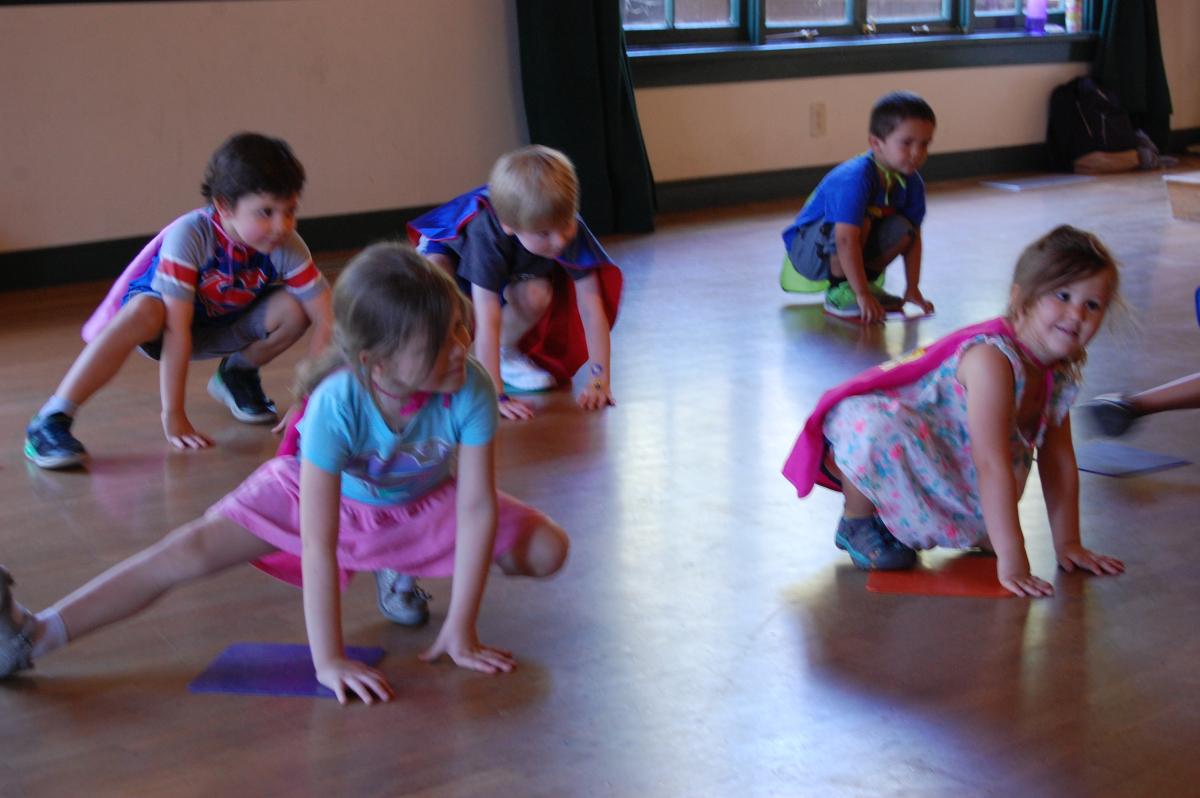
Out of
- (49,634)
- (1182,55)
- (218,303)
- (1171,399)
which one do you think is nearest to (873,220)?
(1171,399)

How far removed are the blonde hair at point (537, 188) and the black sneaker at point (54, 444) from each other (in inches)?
36.7

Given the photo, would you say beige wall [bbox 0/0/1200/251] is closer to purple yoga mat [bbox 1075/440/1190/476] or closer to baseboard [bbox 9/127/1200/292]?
baseboard [bbox 9/127/1200/292]

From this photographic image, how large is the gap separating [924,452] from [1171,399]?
35.7 inches

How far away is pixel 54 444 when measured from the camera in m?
2.47

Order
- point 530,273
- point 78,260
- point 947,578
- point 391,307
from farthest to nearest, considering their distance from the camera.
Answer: point 78,260 < point 530,273 < point 947,578 < point 391,307

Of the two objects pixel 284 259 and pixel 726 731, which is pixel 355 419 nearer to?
pixel 726 731

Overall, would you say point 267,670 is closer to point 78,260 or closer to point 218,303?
point 218,303

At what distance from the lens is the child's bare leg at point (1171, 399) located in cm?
255

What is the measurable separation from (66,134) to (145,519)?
2.39 meters

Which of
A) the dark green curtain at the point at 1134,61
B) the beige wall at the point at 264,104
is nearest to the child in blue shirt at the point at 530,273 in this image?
the beige wall at the point at 264,104

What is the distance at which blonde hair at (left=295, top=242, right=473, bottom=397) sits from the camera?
1474mm

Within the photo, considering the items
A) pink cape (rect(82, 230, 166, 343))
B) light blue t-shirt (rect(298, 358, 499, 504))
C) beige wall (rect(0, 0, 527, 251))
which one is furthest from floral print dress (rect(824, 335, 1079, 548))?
beige wall (rect(0, 0, 527, 251))

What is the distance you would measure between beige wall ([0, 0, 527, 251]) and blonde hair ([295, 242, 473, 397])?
304 centimetres

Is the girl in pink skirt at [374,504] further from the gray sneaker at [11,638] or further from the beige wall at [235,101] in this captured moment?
the beige wall at [235,101]
